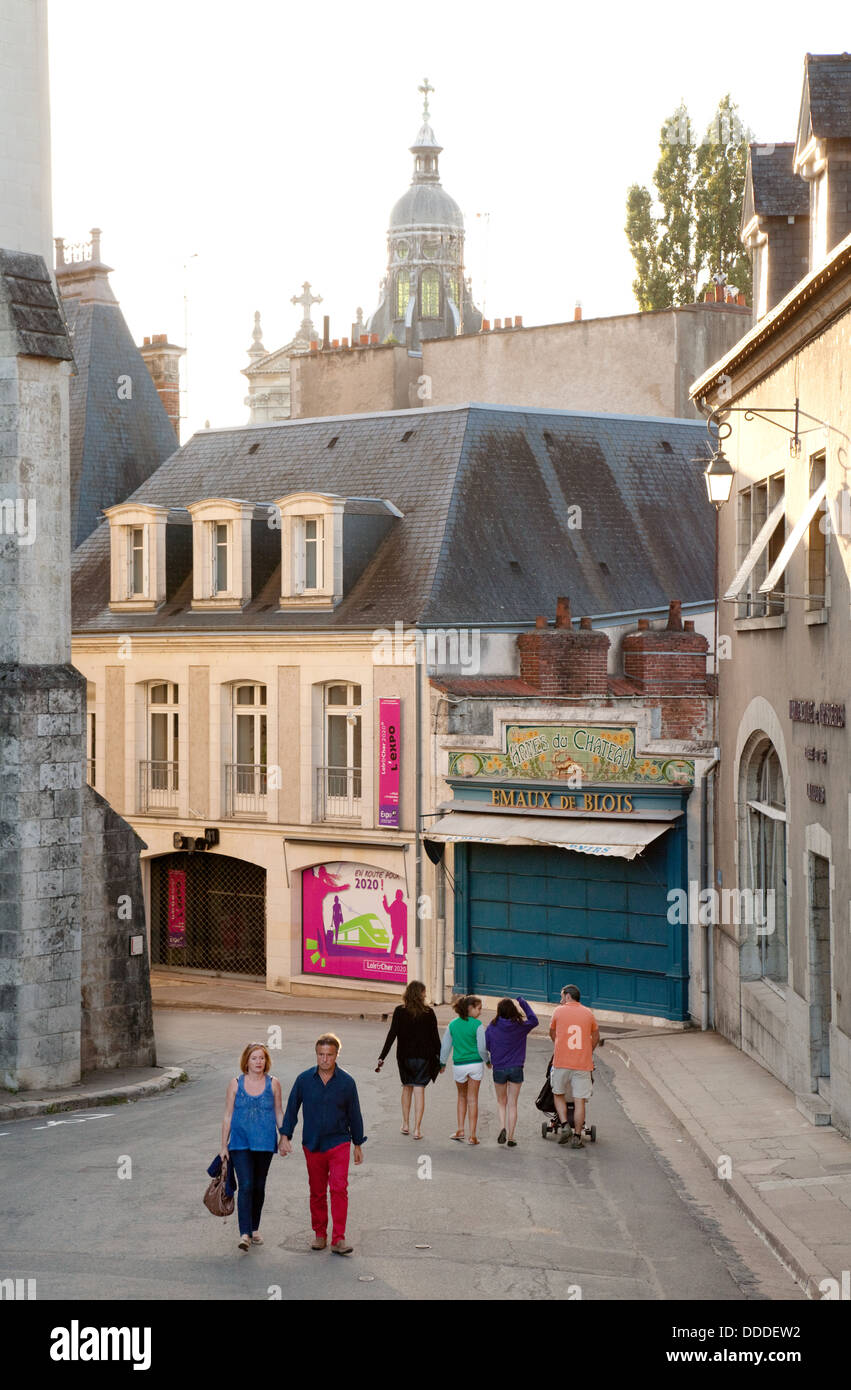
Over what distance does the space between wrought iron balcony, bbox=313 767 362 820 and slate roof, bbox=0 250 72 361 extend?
470 inches

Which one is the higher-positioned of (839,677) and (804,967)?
(839,677)

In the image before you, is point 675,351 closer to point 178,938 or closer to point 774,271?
point 178,938

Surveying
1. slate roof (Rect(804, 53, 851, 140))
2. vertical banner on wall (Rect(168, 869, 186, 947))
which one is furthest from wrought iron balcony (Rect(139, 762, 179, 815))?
slate roof (Rect(804, 53, 851, 140))

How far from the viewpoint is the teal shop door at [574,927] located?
24906mm

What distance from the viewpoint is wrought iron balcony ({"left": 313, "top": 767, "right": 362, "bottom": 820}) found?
96.9ft

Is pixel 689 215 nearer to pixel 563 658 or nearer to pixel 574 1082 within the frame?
pixel 563 658

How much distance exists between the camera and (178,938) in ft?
107

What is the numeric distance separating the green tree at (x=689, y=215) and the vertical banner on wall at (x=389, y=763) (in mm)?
23821

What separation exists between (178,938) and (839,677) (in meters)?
19.3

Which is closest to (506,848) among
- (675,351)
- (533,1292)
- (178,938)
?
(178,938)

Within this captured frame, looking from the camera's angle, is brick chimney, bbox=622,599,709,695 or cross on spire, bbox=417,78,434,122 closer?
brick chimney, bbox=622,599,709,695

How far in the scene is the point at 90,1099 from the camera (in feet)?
60.0

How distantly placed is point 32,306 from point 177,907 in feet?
52.1

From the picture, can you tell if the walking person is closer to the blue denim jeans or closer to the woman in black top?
the woman in black top
